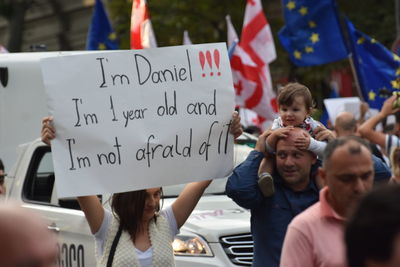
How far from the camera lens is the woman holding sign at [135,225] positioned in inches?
213

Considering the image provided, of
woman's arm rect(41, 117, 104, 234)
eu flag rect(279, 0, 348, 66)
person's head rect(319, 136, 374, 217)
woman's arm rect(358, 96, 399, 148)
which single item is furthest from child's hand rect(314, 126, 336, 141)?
eu flag rect(279, 0, 348, 66)

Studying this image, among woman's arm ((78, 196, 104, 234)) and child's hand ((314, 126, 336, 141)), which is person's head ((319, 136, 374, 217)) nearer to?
child's hand ((314, 126, 336, 141))

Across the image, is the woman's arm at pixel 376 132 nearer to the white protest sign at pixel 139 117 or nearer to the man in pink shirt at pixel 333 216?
the white protest sign at pixel 139 117

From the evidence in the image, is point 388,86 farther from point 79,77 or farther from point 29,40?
point 29,40

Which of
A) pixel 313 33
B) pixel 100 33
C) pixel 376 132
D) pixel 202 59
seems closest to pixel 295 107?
pixel 202 59

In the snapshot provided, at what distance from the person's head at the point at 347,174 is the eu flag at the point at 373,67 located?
8.93m

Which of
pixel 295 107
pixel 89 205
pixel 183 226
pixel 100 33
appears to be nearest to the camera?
pixel 89 205

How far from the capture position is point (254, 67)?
1569 centimetres

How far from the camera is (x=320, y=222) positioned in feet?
13.1

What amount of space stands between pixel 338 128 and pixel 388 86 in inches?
80.9

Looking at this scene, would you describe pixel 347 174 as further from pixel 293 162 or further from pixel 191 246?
pixel 191 246

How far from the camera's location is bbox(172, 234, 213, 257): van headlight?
7426 mm

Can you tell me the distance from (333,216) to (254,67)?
11.8 m

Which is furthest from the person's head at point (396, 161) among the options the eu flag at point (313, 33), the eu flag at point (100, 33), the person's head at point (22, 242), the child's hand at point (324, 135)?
the eu flag at point (100, 33)
